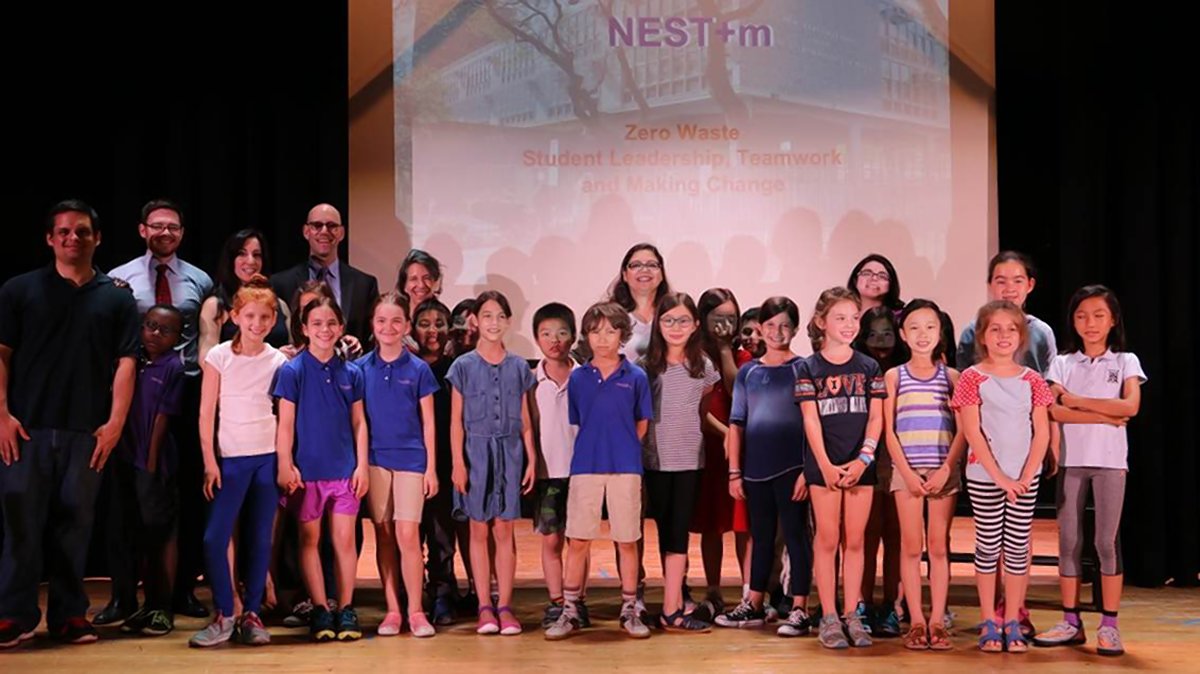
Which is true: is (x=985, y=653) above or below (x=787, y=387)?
below

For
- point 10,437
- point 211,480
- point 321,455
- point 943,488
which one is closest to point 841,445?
point 943,488

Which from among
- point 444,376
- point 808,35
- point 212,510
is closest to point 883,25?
point 808,35

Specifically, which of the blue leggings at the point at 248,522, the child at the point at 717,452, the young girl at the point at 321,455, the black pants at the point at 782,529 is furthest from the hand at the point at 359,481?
the black pants at the point at 782,529

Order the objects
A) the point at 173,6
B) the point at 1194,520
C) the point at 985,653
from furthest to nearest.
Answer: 1. the point at 173,6
2. the point at 1194,520
3. the point at 985,653

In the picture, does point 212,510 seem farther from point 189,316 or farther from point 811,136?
point 811,136

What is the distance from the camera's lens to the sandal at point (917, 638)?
379cm

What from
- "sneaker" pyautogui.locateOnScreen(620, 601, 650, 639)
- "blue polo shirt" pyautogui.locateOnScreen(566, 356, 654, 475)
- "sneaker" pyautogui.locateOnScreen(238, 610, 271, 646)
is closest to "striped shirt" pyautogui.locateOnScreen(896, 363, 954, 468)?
"blue polo shirt" pyautogui.locateOnScreen(566, 356, 654, 475)

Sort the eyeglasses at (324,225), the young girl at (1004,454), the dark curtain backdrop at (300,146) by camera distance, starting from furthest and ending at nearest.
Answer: the dark curtain backdrop at (300,146)
the eyeglasses at (324,225)
the young girl at (1004,454)

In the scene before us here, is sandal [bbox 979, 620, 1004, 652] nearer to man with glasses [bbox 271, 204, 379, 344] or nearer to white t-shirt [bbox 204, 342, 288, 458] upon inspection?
white t-shirt [bbox 204, 342, 288, 458]

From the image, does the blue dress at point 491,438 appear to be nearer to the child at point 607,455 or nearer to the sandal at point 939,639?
the child at point 607,455

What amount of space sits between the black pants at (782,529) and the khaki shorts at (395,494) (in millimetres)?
1127

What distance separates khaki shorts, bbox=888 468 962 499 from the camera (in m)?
3.78

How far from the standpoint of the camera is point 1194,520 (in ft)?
16.8

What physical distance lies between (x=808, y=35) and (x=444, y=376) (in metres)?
2.66
